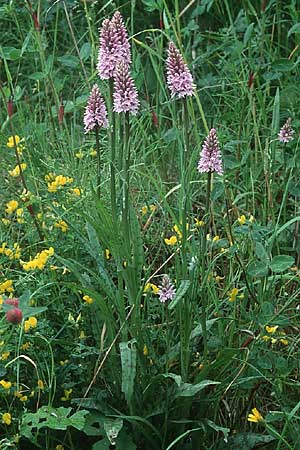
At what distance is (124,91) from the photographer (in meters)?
1.71

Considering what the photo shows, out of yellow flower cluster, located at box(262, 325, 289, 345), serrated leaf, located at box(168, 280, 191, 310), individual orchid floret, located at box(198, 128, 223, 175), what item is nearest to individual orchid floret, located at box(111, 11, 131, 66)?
individual orchid floret, located at box(198, 128, 223, 175)

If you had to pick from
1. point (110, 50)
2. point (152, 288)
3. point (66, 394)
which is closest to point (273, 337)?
point (152, 288)

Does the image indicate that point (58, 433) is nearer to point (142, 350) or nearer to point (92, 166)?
point (142, 350)

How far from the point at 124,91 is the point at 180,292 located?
40 centimetres

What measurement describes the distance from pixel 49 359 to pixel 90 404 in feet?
0.53

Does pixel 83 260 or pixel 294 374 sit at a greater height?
pixel 83 260

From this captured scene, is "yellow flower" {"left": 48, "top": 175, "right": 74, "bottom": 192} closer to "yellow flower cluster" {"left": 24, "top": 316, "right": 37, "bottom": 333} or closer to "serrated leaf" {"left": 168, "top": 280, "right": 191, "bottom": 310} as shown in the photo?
"yellow flower cluster" {"left": 24, "top": 316, "right": 37, "bottom": 333}

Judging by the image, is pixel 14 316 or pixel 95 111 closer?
pixel 14 316

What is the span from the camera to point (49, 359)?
6.44ft

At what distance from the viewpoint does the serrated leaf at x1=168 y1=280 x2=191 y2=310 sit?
1.73 metres

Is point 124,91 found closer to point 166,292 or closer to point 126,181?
point 126,181

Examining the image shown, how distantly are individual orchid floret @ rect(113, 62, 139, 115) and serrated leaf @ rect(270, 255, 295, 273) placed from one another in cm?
48

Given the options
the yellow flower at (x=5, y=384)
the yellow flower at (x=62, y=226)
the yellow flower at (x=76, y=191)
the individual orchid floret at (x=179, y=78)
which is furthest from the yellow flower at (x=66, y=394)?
the individual orchid floret at (x=179, y=78)

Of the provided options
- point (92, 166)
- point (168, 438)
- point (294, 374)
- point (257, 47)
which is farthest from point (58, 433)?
point (257, 47)
